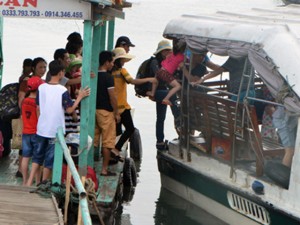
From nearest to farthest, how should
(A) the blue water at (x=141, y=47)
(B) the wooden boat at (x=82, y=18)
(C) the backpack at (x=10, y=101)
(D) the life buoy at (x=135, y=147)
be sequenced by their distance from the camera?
(B) the wooden boat at (x=82, y=18)
(C) the backpack at (x=10, y=101)
(A) the blue water at (x=141, y=47)
(D) the life buoy at (x=135, y=147)

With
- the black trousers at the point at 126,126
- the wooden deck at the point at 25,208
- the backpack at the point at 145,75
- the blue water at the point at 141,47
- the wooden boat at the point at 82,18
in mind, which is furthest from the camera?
the backpack at the point at 145,75

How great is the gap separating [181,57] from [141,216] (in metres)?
2.48

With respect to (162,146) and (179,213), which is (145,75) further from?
(179,213)

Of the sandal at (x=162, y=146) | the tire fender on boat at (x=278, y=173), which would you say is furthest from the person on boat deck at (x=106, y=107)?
the tire fender on boat at (x=278, y=173)

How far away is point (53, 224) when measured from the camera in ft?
28.9

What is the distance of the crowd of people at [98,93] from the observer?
10.4 metres

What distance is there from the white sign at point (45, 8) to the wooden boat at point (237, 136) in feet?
7.74

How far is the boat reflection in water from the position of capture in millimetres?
13148

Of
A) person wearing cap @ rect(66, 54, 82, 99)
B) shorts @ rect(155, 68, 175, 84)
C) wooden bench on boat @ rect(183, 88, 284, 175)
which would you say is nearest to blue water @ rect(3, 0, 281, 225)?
wooden bench on boat @ rect(183, 88, 284, 175)

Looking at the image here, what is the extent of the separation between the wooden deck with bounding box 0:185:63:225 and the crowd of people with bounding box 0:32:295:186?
753 millimetres

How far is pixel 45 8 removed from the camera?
33.7 ft

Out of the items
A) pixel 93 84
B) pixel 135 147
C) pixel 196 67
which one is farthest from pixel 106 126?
pixel 135 147

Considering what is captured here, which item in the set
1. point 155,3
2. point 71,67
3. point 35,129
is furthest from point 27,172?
point 155,3

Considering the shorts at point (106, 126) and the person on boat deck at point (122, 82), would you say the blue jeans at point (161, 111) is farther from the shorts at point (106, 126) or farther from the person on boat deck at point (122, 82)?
the shorts at point (106, 126)
